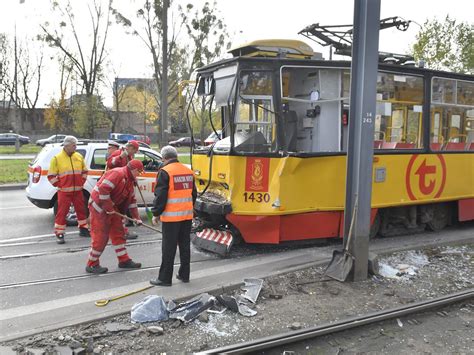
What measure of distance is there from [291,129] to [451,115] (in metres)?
3.38

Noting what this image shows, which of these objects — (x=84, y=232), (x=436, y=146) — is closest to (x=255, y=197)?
(x=84, y=232)

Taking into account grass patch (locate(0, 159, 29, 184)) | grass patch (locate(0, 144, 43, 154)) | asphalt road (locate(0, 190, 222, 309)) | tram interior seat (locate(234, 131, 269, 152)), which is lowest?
asphalt road (locate(0, 190, 222, 309))

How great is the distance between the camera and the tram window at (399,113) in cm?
750

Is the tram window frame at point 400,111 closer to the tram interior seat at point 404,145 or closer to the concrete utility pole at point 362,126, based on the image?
the tram interior seat at point 404,145

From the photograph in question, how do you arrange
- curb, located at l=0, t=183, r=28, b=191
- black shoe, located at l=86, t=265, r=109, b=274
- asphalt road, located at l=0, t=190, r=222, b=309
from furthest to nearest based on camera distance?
curb, located at l=0, t=183, r=28, b=191, black shoe, located at l=86, t=265, r=109, b=274, asphalt road, located at l=0, t=190, r=222, b=309

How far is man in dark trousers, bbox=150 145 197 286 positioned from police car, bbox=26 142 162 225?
3.95 metres

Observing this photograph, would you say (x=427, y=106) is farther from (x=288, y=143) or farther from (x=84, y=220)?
(x=84, y=220)

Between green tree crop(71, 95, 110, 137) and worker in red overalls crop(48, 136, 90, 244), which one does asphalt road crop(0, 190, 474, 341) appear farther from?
green tree crop(71, 95, 110, 137)

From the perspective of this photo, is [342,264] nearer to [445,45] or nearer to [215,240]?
[215,240]

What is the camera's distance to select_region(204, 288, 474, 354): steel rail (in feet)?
12.7

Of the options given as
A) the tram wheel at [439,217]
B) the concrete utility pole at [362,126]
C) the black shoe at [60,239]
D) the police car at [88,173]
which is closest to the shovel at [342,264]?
the concrete utility pole at [362,126]

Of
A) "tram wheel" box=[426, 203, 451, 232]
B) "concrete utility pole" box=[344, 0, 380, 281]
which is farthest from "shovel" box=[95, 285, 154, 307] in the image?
"tram wheel" box=[426, 203, 451, 232]

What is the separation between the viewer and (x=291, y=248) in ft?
24.0

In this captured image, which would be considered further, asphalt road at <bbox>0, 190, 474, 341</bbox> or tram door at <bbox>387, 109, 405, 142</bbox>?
tram door at <bbox>387, 109, 405, 142</bbox>
